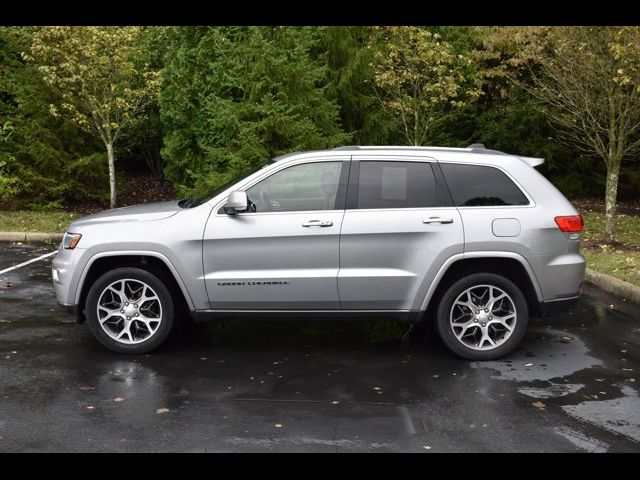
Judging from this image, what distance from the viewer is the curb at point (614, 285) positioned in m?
9.73

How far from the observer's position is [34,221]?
16.3 m

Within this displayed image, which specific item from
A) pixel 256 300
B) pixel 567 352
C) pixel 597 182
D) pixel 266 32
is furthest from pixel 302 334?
pixel 597 182

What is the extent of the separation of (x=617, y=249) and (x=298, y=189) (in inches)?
312

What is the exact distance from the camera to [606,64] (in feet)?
43.0

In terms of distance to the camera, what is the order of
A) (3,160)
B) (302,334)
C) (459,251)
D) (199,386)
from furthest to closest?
(3,160) < (302,334) < (459,251) < (199,386)

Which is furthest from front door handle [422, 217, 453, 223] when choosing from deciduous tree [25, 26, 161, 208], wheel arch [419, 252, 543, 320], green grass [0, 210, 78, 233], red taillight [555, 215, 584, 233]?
deciduous tree [25, 26, 161, 208]

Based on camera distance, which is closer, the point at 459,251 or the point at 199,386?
the point at 199,386

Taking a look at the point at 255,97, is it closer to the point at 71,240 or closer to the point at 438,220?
the point at 71,240

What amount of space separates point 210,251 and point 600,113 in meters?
8.81

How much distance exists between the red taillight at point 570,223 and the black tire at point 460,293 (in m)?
0.66

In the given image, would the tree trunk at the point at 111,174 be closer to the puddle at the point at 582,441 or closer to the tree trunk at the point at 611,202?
the tree trunk at the point at 611,202

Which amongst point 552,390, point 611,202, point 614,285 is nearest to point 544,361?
point 552,390

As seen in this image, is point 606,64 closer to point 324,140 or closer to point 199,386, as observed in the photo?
point 324,140

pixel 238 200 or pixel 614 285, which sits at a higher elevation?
pixel 238 200
